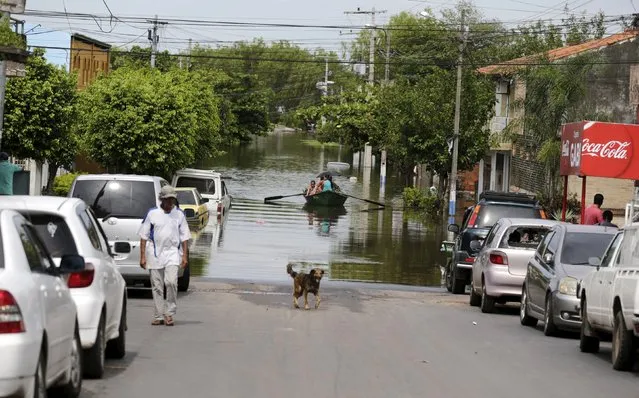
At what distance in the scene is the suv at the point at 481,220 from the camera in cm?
2470

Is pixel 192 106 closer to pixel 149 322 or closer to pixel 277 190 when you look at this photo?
pixel 277 190

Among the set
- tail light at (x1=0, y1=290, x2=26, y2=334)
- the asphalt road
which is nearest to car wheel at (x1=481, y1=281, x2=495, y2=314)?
the asphalt road

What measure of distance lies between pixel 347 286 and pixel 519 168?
113ft

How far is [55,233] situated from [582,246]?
9.05m

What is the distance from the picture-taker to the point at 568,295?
1677cm

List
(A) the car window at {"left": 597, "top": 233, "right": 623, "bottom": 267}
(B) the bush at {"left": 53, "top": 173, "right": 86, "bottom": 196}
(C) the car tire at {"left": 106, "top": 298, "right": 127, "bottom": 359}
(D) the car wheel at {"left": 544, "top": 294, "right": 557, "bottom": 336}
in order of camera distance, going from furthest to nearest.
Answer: (B) the bush at {"left": 53, "top": 173, "right": 86, "bottom": 196}, (D) the car wheel at {"left": 544, "top": 294, "right": 557, "bottom": 336}, (A) the car window at {"left": 597, "top": 233, "right": 623, "bottom": 267}, (C) the car tire at {"left": 106, "top": 298, "right": 127, "bottom": 359}

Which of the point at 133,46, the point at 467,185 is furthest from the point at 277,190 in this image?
the point at 133,46

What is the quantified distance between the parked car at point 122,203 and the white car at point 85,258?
8183mm

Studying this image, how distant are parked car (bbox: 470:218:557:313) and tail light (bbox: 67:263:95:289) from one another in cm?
1040

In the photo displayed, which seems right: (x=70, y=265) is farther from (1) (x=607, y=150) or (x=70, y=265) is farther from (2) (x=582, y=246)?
(1) (x=607, y=150)

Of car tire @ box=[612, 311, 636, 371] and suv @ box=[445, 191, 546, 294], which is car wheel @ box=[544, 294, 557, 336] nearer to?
car tire @ box=[612, 311, 636, 371]

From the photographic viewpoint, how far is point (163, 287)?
16266mm

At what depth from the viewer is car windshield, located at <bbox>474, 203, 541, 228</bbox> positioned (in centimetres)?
2498

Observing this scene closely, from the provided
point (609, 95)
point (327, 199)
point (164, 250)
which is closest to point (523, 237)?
point (164, 250)
